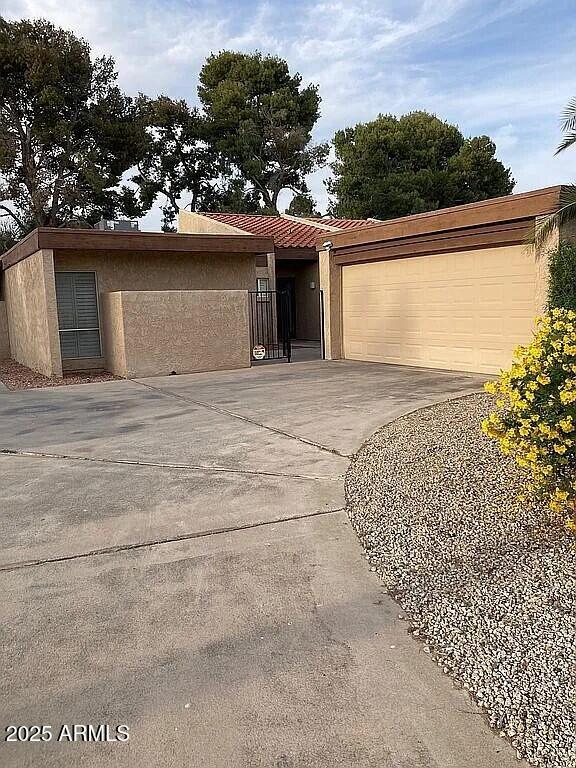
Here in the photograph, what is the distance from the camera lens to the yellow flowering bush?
401 centimetres

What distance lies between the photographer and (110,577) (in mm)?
4020

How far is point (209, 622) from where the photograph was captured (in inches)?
135

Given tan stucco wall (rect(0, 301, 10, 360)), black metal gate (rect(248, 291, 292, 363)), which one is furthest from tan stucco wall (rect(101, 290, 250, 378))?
tan stucco wall (rect(0, 301, 10, 360))

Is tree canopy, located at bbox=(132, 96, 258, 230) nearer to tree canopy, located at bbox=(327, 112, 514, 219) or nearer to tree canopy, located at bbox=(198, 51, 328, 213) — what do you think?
tree canopy, located at bbox=(198, 51, 328, 213)

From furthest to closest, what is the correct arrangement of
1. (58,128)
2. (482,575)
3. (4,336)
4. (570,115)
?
(58,128), (4,336), (570,115), (482,575)

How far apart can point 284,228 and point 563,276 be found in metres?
13.8

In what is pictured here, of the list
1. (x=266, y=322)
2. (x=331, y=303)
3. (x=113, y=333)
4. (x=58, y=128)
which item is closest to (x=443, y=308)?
(x=331, y=303)

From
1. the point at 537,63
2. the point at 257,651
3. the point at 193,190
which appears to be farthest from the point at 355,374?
the point at 193,190

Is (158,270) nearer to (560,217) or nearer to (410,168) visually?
(560,217)

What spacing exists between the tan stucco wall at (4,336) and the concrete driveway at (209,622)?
50.2 ft

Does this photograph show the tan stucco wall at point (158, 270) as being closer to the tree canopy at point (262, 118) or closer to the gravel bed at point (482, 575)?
the gravel bed at point (482, 575)

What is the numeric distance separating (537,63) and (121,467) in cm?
1192

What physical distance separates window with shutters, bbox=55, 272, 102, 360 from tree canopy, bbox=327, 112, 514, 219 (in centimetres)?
1989

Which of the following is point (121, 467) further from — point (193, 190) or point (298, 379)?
point (193, 190)
